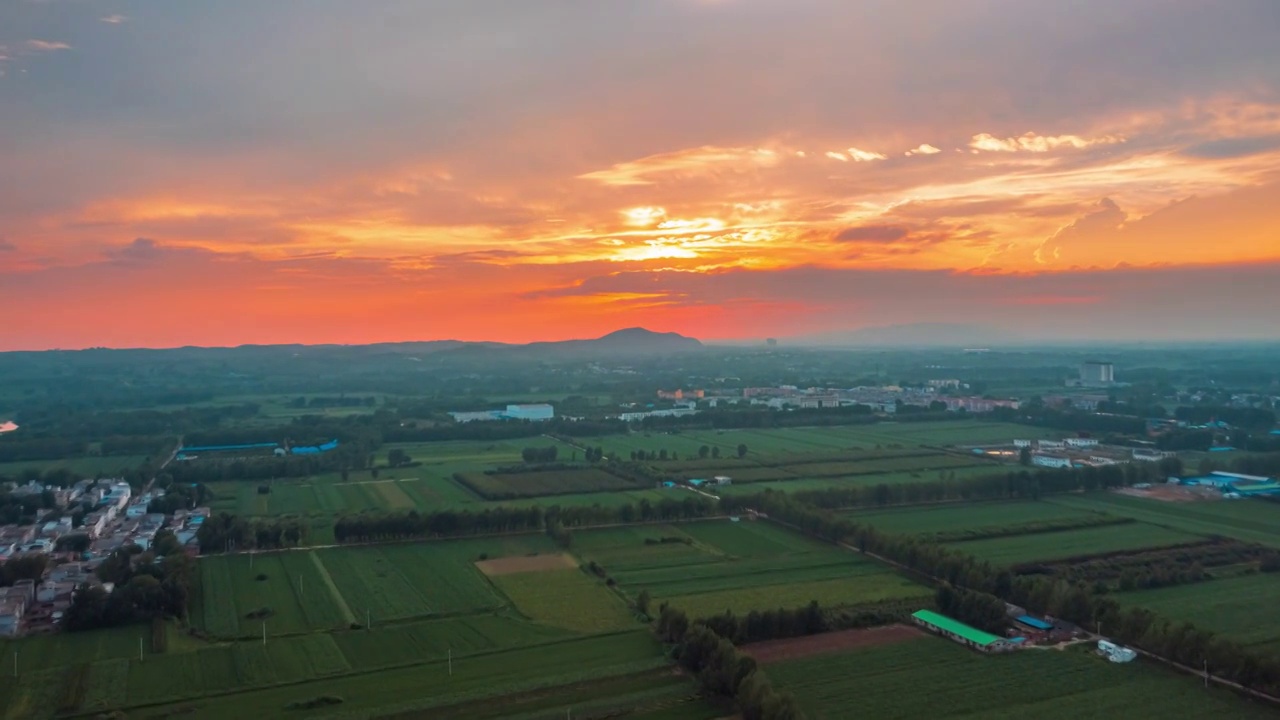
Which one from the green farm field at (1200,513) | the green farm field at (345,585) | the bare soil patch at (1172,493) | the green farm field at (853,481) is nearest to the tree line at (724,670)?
the green farm field at (345,585)

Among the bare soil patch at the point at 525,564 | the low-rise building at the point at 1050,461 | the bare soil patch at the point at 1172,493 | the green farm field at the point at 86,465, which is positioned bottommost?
the bare soil patch at the point at 525,564

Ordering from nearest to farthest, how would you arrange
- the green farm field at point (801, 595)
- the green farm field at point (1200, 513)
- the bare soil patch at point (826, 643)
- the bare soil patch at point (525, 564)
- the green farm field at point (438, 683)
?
the green farm field at point (438, 683) → the bare soil patch at point (826, 643) → the green farm field at point (801, 595) → the bare soil patch at point (525, 564) → the green farm field at point (1200, 513)

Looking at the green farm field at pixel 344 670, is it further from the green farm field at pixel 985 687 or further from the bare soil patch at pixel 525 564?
the bare soil patch at pixel 525 564

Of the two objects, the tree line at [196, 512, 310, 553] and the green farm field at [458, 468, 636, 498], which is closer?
the tree line at [196, 512, 310, 553]

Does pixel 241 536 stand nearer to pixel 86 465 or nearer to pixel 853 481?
pixel 853 481

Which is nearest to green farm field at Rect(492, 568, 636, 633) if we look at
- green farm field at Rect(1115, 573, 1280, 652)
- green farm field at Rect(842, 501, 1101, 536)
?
green farm field at Rect(842, 501, 1101, 536)

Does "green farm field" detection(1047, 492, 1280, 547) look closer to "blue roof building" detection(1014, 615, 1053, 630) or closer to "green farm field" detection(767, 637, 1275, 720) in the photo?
"blue roof building" detection(1014, 615, 1053, 630)
